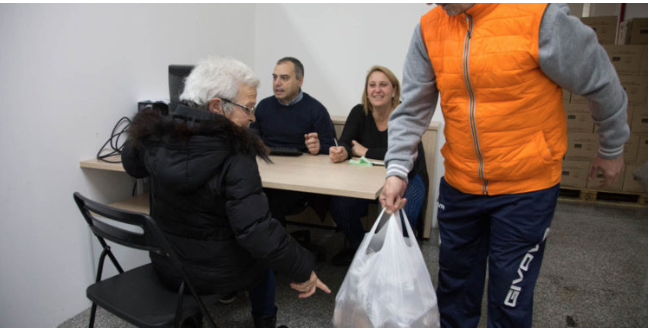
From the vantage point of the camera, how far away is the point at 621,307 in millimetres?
2057

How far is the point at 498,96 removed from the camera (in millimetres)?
1099

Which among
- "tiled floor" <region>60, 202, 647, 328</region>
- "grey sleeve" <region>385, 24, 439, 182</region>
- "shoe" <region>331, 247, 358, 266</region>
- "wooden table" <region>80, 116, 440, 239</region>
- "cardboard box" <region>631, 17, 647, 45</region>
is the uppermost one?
"cardboard box" <region>631, 17, 647, 45</region>

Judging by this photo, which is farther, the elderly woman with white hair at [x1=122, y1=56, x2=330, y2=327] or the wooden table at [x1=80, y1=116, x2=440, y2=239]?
the wooden table at [x1=80, y1=116, x2=440, y2=239]

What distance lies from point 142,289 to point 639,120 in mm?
4461

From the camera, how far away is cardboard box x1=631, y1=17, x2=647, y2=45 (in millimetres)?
3736

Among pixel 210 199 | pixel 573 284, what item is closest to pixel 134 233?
pixel 210 199

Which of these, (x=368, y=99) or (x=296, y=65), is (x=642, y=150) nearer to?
(x=368, y=99)

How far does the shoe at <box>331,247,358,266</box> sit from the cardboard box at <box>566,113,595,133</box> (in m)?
2.89

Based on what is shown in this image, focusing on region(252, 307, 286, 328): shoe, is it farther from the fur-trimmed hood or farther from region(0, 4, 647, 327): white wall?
region(0, 4, 647, 327): white wall

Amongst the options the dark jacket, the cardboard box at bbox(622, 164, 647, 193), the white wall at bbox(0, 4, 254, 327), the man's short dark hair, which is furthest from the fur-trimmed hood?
the cardboard box at bbox(622, 164, 647, 193)

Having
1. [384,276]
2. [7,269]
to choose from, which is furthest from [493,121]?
[7,269]

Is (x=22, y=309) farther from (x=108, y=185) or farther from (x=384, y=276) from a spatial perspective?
(x=384, y=276)

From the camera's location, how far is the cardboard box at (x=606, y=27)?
384 cm

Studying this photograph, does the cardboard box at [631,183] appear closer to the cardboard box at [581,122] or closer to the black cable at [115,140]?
the cardboard box at [581,122]
